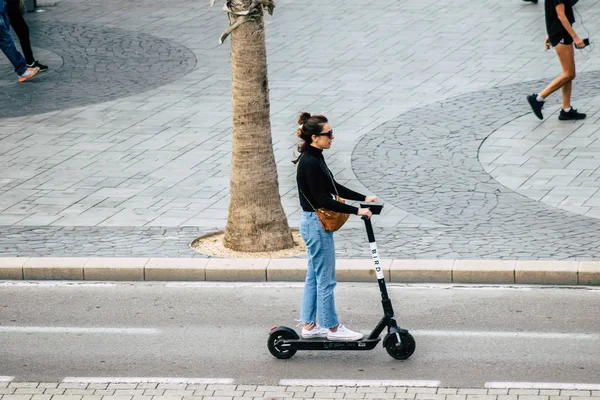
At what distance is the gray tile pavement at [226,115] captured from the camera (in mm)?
11977

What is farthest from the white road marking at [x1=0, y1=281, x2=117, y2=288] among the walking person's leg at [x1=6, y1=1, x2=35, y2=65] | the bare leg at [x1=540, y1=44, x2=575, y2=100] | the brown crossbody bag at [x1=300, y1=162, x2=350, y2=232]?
the walking person's leg at [x1=6, y1=1, x2=35, y2=65]

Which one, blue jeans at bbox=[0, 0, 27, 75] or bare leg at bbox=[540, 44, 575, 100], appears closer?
bare leg at bbox=[540, 44, 575, 100]

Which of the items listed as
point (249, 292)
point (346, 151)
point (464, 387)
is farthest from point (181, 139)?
point (464, 387)

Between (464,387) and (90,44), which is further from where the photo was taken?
(90,44)

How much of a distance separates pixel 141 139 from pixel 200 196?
2560 millimetres

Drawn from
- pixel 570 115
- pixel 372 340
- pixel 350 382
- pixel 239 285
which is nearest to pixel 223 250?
pixel 239 285

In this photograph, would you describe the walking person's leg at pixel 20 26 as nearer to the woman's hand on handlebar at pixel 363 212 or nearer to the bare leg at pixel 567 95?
the bare leg at pixel 567 95

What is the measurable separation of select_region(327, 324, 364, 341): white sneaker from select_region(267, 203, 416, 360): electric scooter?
81mm

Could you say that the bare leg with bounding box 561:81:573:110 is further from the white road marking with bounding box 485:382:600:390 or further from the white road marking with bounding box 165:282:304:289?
the white road marking with bounding box 485:382:600:390

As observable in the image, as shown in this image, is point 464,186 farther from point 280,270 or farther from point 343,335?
point 343,335

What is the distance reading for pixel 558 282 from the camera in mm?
10367

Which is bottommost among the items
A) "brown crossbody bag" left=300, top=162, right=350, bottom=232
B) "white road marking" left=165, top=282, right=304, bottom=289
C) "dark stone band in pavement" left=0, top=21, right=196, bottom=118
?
"dark stone band in pavement" left=0, top=21, right=196, bottom=118

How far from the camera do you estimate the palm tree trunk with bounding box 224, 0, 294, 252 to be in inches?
447

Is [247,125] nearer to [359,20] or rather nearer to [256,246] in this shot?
[256,246]
